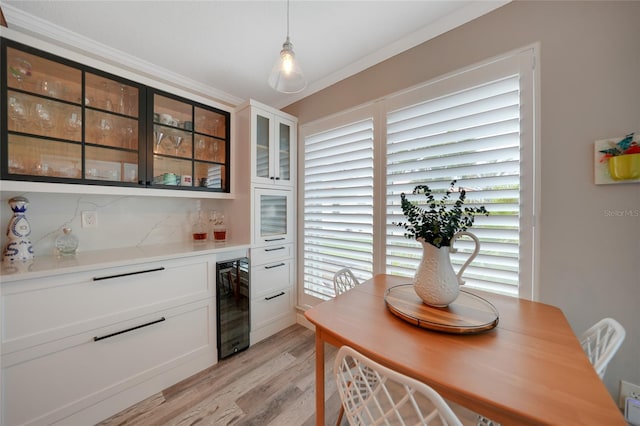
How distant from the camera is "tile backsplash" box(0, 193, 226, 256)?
1.57 metres

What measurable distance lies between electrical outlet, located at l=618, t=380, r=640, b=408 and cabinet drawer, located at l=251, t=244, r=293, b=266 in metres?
2.32

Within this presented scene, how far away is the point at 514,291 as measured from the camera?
1371mm

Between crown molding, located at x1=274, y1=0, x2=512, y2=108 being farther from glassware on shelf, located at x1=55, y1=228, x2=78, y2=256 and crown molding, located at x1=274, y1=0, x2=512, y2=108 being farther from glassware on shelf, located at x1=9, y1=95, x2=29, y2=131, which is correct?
glassware on shelf, located at x1=55, y1=228, x2=78, y2=256

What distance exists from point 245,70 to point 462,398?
2.62 m

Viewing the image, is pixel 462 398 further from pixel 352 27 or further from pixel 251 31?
pixel 251 31

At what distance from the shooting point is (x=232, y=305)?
1999 millimetres

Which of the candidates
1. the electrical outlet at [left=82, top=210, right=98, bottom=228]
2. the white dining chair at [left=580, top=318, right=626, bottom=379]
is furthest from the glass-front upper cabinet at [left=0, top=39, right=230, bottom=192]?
the white dining chair at [left=580, top=318, right=626, bottom=379]

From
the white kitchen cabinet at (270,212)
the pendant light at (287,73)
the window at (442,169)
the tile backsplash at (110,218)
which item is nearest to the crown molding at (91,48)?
the white kitchen cabinet at (270,212)

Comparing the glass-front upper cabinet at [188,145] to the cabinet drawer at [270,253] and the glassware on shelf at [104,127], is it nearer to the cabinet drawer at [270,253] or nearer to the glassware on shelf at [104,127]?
the glassware on shelf at [104,127]

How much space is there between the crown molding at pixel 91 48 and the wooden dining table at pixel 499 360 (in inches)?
96.4

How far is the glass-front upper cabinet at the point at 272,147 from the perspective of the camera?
2.21 m

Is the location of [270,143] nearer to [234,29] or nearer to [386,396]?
[234,29]

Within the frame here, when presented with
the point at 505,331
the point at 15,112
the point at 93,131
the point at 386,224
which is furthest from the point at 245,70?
the point at 505,331

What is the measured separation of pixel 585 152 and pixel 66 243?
3186 mm
